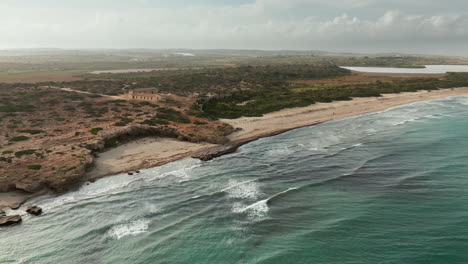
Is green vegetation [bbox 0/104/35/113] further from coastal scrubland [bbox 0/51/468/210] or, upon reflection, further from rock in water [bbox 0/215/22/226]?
rock in water [bbox 0/215/22/226]

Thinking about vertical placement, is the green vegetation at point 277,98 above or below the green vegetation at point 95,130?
above

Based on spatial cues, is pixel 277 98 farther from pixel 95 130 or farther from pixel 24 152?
pixel 24 152

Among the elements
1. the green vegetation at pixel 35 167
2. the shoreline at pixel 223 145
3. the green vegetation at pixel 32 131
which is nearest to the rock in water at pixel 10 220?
the shoreline at pixel 223 145

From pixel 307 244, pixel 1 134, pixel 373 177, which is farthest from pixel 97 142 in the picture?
pixel 373 177

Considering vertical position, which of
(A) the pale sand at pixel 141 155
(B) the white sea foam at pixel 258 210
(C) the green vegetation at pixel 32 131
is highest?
(C) the green vegetation at pixel 32 131

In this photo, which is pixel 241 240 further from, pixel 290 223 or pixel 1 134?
pixel 1 134

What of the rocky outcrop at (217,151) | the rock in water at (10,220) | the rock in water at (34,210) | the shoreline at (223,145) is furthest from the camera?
the rocky outcrop at (217,151)

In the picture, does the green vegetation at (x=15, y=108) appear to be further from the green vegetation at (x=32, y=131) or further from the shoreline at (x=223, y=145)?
the shoreline at (x=223, y=145)

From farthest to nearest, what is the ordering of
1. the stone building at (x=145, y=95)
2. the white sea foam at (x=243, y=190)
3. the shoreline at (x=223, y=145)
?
the stone building at (x=145, y=95)
the shoreline at (x=223, y=145)
the white sea foam at (x=243, y=190)

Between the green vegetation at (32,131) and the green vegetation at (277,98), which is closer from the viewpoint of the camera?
the green vegetation at (32,131)
